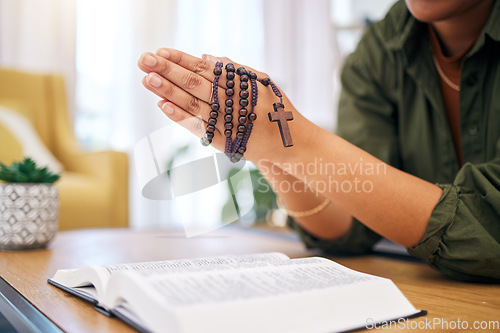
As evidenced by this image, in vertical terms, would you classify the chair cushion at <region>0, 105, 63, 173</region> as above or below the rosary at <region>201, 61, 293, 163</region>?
below

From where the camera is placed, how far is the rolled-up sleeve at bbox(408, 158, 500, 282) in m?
0.58

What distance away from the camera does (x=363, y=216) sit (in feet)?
2.07

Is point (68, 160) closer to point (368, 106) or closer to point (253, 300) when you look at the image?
point (368, 106)

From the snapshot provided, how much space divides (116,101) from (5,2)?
0.73 m

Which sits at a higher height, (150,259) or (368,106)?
(368,106)

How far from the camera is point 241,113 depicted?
22.1 inches

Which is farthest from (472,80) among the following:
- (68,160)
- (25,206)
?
(68,160)

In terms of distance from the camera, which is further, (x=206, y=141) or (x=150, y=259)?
(x=150, y=259)

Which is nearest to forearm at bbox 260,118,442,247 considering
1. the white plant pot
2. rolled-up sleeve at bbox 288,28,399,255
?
rolled-up sleeve at bbox 288,28,399,255

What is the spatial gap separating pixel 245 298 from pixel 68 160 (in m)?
1.94

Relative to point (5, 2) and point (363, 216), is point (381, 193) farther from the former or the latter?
point (5, 2)

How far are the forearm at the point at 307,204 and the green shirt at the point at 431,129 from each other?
0.02 metres

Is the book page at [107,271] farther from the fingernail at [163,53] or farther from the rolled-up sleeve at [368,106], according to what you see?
the rolled-up sleeve at [368,106]

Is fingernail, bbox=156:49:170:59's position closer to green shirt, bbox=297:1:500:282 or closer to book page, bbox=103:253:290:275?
book page, bbox=103:253:290:275
